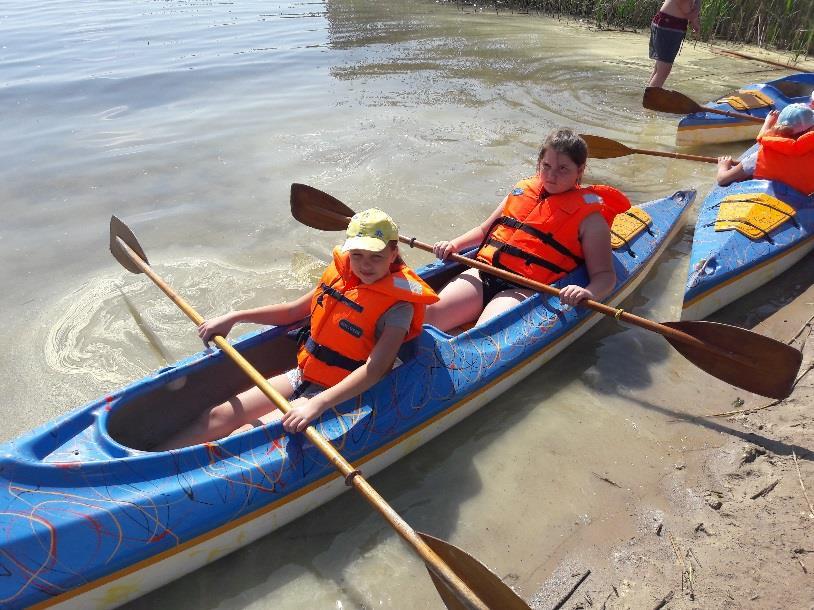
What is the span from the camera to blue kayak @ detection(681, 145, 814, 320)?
4.12m

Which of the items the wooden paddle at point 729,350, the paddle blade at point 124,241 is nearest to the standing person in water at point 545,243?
the wooden paddle at point 729,350

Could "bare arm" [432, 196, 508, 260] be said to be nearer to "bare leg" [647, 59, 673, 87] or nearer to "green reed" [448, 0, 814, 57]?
"bare leg" [647, 59, 673, 87]

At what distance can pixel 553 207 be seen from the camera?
3.76 meters

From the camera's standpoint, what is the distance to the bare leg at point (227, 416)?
2887 mm

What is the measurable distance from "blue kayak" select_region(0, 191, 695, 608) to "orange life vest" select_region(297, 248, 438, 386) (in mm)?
196

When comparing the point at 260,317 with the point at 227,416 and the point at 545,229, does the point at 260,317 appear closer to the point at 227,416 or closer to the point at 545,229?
the point at 227,416

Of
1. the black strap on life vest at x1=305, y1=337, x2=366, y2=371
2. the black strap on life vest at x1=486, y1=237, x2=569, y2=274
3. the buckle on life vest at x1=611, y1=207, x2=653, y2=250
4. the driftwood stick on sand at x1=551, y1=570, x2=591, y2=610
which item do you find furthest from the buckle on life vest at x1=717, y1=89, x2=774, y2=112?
the driftwood stick on sand at x1=551, y1=570, x2=591, y2=610

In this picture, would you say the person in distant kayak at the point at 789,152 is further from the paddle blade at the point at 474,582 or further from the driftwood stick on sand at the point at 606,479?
the paddle blade at the point at 474,582

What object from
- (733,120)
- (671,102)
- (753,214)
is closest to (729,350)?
(753,214)

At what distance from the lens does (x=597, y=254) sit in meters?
3.76

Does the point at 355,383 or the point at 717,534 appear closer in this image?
the point at 717,534

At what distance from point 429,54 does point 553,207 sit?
9018mm

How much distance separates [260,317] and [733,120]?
639 cm

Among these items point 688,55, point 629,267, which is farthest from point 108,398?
point 688,55
